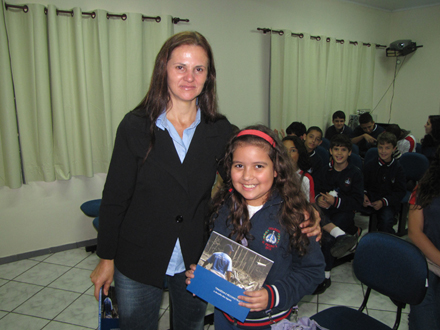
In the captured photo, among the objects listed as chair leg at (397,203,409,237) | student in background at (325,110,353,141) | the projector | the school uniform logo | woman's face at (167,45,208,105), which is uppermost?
the projector

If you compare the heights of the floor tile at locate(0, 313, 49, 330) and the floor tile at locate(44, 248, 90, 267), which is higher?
the floor tile at locate(44, 248, 90, 267)

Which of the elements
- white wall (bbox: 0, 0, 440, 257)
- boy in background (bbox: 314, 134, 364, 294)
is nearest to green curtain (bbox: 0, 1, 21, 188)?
white wall (bbox: 0, 0, 440, 257)

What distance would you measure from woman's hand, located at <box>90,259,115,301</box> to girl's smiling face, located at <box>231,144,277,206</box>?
575mm

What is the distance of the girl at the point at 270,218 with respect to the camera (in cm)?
114

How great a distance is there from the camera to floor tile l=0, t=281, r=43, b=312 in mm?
2544

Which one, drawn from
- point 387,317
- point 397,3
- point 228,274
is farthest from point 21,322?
point 397,3

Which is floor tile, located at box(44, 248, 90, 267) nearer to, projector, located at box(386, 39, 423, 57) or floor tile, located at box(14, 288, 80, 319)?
floor tile, located at box(14, 288, 80, 319)

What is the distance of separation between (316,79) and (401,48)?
7.18ft

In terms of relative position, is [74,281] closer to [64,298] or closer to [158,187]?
[64,298]

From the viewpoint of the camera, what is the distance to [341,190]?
304cm

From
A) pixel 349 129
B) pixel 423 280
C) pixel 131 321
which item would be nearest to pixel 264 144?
pixel 131 321

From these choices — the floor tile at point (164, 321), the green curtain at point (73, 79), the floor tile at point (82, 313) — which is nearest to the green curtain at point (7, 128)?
the green curtain at point (73, 79)

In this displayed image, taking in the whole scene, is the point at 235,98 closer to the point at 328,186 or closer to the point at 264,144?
the point at 328,186

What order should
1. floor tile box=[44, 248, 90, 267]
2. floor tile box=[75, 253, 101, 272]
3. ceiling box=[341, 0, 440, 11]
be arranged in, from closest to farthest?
floor tile box=[75, 253, 101, 272]
floor tile box=[44, 248, 90, 267]
ceiling box=[341, 0, 440, 11]
